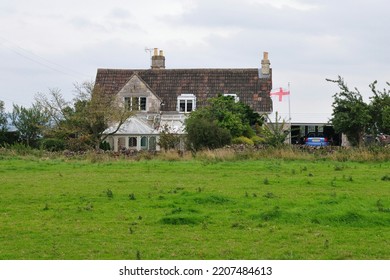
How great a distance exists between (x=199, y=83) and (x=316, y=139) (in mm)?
12079

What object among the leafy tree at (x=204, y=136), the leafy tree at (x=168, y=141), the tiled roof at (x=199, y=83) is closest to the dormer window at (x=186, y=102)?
the tiled roof at (x=199, y=83)

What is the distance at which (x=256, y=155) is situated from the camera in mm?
36656

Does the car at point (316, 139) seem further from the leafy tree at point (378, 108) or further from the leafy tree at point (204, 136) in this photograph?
the leafy tree at point (204, 136)

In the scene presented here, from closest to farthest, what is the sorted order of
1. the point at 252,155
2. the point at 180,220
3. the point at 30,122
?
1. the point at 180,220
2. the point at 252,155
3. the point at 30,122

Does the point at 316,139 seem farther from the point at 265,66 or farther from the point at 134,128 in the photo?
the point at 134,128

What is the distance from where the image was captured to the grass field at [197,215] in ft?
44.7

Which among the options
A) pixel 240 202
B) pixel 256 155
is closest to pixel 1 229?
pixel 240 202

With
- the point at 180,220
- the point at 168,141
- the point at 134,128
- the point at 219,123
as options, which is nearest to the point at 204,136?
the point at 168,141

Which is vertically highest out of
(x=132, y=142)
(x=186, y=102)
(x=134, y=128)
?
(x=186, y=102)

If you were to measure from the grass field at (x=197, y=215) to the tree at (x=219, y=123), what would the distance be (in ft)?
49.7

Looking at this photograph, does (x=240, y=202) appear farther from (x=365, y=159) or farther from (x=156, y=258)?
(x=365, y=159)

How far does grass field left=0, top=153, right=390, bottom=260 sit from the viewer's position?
1363 centimetres

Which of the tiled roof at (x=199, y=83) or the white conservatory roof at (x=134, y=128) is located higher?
the tiled roof at (x=199, y=83)

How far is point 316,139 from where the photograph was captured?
6256 centimetres
